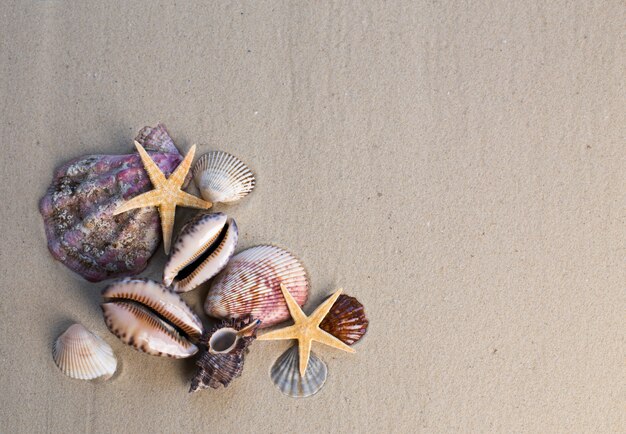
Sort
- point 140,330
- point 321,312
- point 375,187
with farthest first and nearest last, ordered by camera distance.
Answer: point 375,187, point 321,312, point 140,330

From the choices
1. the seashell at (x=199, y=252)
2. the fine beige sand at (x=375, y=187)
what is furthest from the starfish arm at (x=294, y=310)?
the seashell at (x=199, y=252)

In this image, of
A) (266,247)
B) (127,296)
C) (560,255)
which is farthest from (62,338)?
(560,255)

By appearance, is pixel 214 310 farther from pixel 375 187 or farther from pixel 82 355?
pixel 375 187

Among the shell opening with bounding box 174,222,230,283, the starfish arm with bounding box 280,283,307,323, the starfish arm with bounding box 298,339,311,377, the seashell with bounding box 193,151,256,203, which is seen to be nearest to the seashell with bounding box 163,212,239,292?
the shell opening with bounding box 174,222,230,283

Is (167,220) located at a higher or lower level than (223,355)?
higher

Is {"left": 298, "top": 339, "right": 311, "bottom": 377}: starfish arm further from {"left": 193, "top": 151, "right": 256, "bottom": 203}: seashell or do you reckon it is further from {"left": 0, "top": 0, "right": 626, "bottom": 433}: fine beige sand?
{"left": 193, "top": 151, "right": 256, "bottom": 203}: seashell

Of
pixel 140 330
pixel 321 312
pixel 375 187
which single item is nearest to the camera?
pixel 140 330

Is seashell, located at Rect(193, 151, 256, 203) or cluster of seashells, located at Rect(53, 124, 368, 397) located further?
seashell, located at Rect(193, 151, 256, 203)

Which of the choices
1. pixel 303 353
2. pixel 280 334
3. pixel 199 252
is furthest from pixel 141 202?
pixel 303 353
